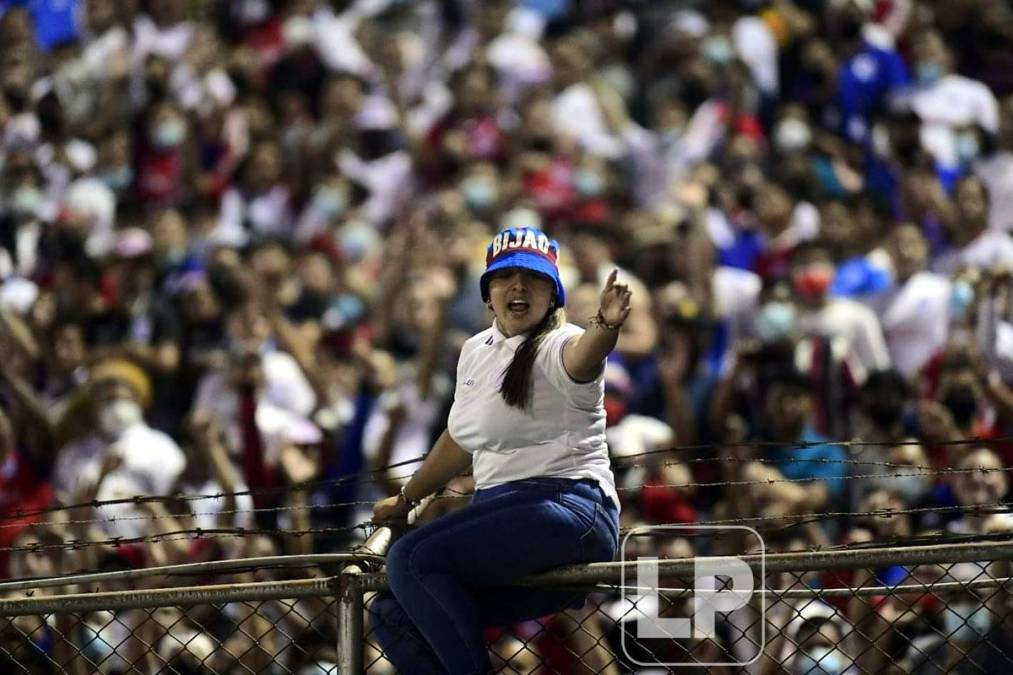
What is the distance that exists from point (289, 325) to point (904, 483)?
3.90 m

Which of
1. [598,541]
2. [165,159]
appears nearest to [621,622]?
[598,541]

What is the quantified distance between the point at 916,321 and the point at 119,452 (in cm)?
395

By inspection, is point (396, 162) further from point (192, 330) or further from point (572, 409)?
point (572, 409)

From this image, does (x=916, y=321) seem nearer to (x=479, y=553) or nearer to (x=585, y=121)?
(x=585, y=121)

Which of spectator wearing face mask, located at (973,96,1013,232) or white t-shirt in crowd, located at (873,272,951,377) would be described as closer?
white t-shirt in crowd, located at (873,272,951,377)

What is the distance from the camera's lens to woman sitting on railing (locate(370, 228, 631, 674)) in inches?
182

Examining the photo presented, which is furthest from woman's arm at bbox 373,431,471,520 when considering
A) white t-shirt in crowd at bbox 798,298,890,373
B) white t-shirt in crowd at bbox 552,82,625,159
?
white t-shirt in crowd at bbox 552,82,625,159

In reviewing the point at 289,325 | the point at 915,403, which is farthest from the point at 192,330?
the point at 915,403

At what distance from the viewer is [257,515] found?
8.27 metres

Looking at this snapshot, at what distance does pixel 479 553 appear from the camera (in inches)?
183

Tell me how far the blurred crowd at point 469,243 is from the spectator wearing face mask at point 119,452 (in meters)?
0.02

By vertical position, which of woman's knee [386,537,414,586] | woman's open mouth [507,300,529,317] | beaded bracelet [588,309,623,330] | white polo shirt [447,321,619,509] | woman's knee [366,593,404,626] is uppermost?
woman's open mouth [507,300,529,317]

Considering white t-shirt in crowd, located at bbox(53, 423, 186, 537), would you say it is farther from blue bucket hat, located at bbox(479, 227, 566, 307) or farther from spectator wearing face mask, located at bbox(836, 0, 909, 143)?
spectator wearing face mask, located at bbox(836, 0, 909, 143)
